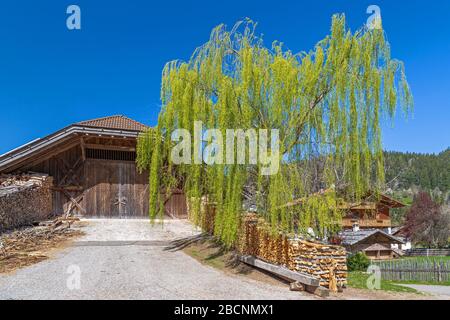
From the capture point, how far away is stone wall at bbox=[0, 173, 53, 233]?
13477mm

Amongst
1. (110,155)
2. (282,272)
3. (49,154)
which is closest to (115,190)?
(110,155)

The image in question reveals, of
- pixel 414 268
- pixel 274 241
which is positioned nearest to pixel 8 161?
pixel 274 241

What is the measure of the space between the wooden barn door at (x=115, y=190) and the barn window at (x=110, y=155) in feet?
0.66

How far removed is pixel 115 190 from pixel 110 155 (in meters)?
1.77

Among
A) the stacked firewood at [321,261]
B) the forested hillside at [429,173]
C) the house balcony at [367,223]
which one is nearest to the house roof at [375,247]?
the house balcony at [367,223]

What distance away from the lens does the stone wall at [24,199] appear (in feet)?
44.2

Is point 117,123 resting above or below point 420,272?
above

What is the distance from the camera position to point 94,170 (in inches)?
755

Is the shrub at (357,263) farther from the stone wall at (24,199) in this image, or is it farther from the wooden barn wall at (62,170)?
the stone wall at (24,199)

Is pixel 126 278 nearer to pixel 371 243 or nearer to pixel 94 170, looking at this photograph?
pixel 94 170

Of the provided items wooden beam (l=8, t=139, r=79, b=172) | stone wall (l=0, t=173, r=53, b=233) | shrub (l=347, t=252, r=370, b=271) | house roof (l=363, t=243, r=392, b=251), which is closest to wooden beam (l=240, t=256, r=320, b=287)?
stone wall (l=0, t=173, r=53, b=233)

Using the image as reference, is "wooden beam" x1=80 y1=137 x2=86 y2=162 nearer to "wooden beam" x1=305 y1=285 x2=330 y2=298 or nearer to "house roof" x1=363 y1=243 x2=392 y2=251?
"wooden beam" x1=305 y1=285 x2=330 y2=298
